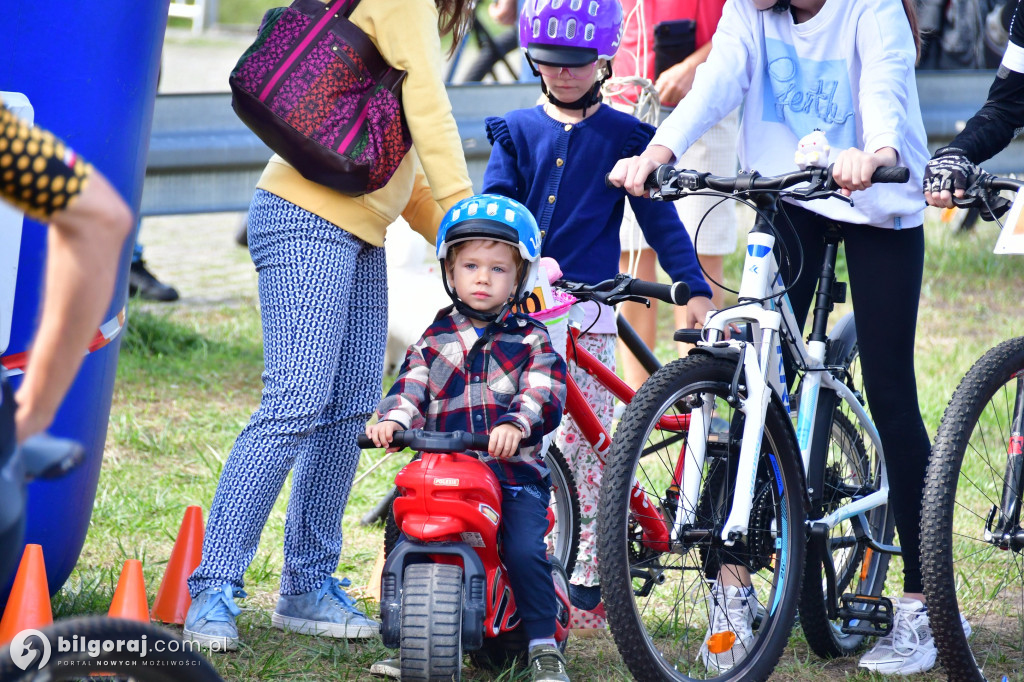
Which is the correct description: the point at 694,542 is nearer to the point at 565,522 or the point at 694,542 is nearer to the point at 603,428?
the point at 603,428

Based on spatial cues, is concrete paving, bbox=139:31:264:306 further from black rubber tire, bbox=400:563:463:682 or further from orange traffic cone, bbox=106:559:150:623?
black rubber tire, bbox=400:563:463:682

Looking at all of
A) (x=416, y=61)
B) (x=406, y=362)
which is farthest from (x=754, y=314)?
(x=416, y=61)

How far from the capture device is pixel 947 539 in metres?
2.81

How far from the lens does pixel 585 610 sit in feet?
11.5

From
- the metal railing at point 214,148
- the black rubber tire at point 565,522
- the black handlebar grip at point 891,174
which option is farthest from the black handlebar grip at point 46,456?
the metal railing at point 214,148

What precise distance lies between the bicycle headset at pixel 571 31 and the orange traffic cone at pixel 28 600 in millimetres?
1770

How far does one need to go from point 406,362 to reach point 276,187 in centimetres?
57

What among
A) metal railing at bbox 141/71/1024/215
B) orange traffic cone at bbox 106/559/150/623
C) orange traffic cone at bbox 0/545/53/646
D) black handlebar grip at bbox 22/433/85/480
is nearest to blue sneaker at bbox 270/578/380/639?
orange traffic cone at bbox 106/559/150/623

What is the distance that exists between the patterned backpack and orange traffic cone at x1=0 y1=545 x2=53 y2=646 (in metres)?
1.12

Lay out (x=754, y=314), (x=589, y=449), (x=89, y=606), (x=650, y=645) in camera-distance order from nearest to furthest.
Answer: (x=650, y=645) < (x=754, y=314) < (x=89, y=606) < (x=589, y=449)

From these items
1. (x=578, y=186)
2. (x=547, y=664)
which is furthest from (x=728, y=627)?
(x=578, y=186)

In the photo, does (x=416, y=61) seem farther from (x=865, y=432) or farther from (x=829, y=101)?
(x=865, y=432)

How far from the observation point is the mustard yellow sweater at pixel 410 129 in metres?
2.99

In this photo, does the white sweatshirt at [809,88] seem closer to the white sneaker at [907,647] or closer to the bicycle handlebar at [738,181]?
the bicycle handlebar at [738,181]
